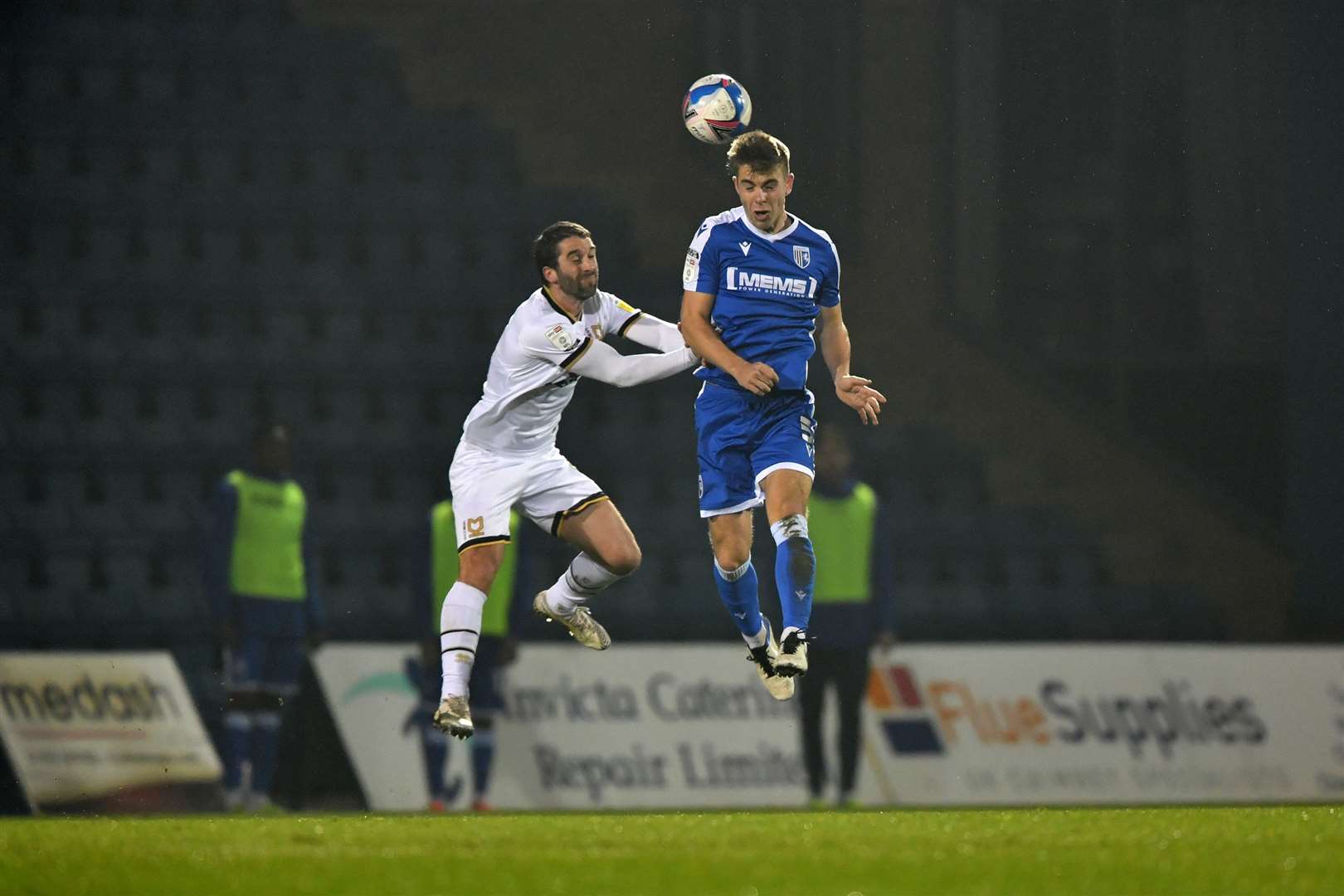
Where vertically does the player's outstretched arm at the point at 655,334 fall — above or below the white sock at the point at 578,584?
above

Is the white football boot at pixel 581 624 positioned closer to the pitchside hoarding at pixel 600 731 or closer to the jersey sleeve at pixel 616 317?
the jersey sleeve at pixel 616 317

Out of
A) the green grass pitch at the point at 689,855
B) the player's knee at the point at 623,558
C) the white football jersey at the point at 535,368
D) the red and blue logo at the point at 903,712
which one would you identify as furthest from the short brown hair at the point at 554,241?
the red and blue logo at the point at 903,712

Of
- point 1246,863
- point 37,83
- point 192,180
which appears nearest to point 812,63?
point 192,180

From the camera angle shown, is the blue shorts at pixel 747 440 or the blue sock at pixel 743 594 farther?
the blue sock at pixel 743 594

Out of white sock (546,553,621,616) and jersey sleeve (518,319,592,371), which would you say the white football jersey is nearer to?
jersey sleeve (518,319,592,371)

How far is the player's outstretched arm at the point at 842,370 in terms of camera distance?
21.2 feet

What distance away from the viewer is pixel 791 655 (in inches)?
249

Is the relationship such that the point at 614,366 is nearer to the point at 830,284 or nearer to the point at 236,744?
the point at 830,284

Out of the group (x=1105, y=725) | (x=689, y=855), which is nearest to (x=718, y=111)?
(x=689, y=855)

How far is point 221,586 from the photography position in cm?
1001

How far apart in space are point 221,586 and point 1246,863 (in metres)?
5.82

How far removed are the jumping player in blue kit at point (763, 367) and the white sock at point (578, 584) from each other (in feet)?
1.62

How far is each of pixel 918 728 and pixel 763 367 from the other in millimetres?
4199

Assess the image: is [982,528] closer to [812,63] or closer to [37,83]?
[812,63]
